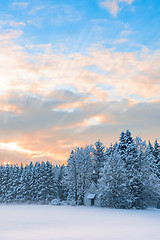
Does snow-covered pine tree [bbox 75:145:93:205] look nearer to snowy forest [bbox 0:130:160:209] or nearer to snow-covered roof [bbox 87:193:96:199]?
snowy forest [bbox 0:130:160:209]

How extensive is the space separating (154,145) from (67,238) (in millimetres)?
59557

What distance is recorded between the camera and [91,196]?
6600 cm

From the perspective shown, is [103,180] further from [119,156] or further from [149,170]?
[149,170]

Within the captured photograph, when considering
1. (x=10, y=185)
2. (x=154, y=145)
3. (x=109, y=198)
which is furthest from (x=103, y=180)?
(x=10, y=185)

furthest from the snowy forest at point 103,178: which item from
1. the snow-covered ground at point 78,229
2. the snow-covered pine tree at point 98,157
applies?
the snow-covered ground at point 78,229

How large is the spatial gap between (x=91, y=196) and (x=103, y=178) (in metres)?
11.5

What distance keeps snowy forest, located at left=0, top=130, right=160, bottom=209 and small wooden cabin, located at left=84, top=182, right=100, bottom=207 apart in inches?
67.0

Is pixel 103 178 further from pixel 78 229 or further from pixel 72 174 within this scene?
pixel 78 229

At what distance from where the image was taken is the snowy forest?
5488 centimetres

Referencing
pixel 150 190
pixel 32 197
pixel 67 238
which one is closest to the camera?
pixel 67 238

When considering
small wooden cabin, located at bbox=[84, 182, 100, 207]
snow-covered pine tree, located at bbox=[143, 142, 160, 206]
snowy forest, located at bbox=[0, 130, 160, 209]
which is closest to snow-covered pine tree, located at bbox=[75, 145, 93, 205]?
snowy forest, located at bbox=[0, 130, 160, 209]

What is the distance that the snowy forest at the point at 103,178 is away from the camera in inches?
2160

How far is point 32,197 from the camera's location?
276ft

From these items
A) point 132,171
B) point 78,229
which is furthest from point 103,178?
point 78,229
